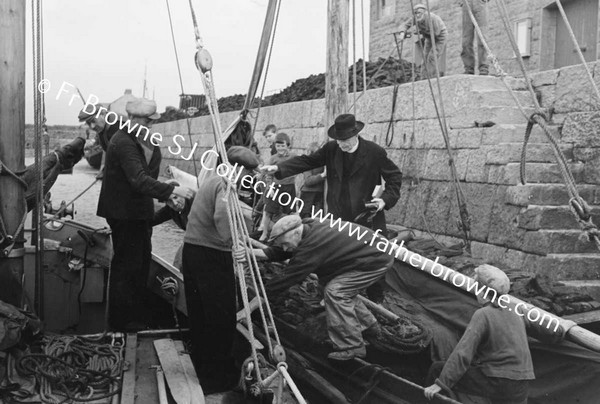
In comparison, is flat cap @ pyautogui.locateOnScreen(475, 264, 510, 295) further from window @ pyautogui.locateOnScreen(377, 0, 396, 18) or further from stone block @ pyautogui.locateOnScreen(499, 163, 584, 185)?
window @ pyautogui.locateOnScreen(377, 0, 396, 18)

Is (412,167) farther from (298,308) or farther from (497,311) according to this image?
(497,311)

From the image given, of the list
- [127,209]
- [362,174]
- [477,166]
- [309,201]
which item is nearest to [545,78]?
[477,166]

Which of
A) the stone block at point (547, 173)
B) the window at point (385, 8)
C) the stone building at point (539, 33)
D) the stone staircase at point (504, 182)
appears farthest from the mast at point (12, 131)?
the window at point (385, 8)

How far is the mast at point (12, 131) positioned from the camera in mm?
4367

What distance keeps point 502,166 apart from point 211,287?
14.0ft

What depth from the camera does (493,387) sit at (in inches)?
160

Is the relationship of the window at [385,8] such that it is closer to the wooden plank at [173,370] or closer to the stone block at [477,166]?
the stone block at [477,166]

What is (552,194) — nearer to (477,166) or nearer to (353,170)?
(477,166)

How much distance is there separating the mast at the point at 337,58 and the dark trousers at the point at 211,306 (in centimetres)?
330

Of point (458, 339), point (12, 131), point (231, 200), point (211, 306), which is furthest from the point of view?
point (458, 339)

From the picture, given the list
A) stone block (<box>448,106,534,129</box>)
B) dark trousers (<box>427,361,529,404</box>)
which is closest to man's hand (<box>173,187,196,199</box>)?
dark trousers (<box>427,361,529,404</box>)

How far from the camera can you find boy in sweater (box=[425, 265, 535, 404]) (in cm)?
397

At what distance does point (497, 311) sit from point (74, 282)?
3544 mm

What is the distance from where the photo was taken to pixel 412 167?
9406mm
